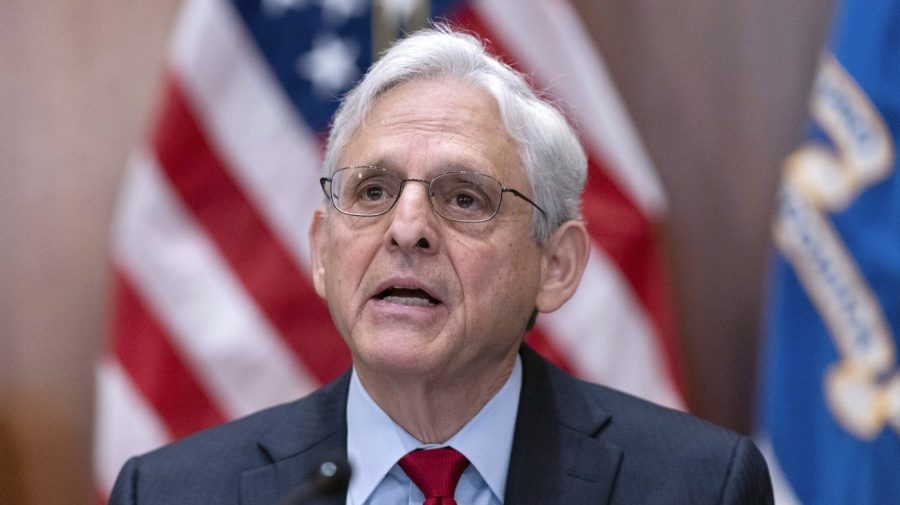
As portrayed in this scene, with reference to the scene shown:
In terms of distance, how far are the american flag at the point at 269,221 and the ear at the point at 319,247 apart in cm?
94

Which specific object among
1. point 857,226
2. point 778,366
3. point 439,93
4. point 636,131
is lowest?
point 778,366

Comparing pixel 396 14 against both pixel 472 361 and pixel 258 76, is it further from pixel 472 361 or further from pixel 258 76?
pixel 472 361

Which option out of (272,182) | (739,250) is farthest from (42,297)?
(739,250)

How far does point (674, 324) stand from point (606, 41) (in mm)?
848

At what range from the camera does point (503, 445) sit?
2.01 meters

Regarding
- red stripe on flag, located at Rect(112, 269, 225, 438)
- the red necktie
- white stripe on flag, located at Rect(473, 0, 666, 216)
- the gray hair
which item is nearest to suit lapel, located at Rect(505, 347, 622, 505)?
the red necktie

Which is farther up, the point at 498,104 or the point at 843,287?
the point at 498,104

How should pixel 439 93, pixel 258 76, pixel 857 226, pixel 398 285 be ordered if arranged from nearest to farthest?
pixel 398 285 < pixel 439 93 < pixel 857 226 < pixel 258 76

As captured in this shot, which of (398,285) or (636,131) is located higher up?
(398,285)

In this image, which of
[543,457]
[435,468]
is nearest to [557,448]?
[543,457]

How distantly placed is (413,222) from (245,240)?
1.36m

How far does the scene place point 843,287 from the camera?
2.70 metres

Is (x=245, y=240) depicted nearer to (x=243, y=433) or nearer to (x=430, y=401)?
(x=243, y=433)

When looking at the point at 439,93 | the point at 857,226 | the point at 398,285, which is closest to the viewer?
the point at 398,285
